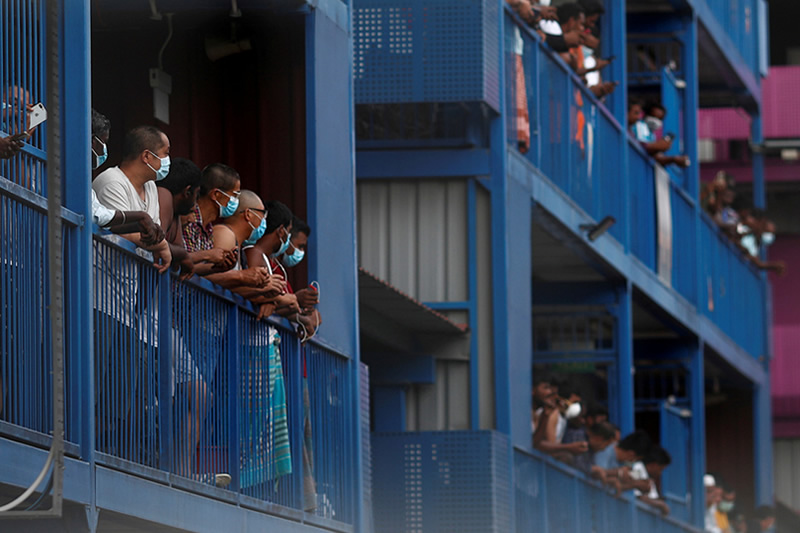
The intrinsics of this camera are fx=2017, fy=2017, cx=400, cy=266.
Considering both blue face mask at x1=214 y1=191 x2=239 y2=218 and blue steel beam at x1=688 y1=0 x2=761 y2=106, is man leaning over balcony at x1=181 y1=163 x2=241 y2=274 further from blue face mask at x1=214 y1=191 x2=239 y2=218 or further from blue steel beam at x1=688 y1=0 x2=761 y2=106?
blue steel beam at x1=688 y1=0 x2=761 y2=106

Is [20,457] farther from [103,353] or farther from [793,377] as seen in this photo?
[793,377]

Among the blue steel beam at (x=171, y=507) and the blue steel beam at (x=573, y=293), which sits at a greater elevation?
the blue steel beam at (x=573, y=293)

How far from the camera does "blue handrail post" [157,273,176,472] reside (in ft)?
31.6

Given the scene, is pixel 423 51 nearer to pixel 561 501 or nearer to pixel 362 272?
pixel 362 272

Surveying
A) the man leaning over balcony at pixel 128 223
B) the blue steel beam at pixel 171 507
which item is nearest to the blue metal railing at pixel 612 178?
the blue steel beam at pixel 171 507

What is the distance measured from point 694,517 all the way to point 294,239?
16.0 meters

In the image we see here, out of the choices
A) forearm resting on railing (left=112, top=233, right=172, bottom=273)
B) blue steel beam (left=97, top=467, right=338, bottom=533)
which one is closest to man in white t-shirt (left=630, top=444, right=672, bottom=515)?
blue steel beam (left=97, top=467, right=338, bottom=533)

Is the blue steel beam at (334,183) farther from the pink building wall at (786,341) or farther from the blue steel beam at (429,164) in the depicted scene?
the pink building wall at (786,341)

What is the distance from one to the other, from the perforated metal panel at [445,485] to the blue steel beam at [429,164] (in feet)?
7.74

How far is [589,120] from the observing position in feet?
70.6

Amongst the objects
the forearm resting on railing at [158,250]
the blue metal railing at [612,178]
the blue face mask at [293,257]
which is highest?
the blue metal railing at [612,178]

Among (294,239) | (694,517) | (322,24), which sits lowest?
(694,517)

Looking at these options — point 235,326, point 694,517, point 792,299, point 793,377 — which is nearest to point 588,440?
point 694,517

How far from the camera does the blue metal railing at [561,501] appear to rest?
59.1 feet
